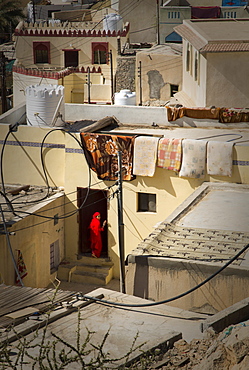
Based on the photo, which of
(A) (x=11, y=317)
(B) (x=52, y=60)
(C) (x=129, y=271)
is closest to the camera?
(A) (x=11, y=317)

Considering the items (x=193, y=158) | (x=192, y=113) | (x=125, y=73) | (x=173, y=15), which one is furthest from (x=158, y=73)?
(x=193, y=158)

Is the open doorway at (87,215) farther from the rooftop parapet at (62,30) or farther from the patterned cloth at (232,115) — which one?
the rooftop parapet at (62,30)

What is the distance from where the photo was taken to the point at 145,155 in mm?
15508

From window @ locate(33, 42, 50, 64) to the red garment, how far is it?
20.9m

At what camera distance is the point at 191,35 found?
20.4m

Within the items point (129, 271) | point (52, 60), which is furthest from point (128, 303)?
point (52, 60)

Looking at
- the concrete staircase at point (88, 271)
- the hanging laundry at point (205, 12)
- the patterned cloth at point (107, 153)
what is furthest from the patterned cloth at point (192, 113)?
the hanging laundry at point (205, 12)

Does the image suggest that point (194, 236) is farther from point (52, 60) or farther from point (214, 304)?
point (52, 60)

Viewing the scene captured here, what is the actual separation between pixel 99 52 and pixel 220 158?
70.6 feet

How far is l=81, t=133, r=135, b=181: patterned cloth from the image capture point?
15750 millimetres

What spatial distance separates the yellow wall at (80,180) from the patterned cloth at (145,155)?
0.78 ft

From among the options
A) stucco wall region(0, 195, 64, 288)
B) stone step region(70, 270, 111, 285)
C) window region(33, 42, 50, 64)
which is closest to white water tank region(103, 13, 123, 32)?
window region(33, 42, 50, 64)

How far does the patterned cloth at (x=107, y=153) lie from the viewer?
51.7ft

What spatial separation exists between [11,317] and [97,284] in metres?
7.46
